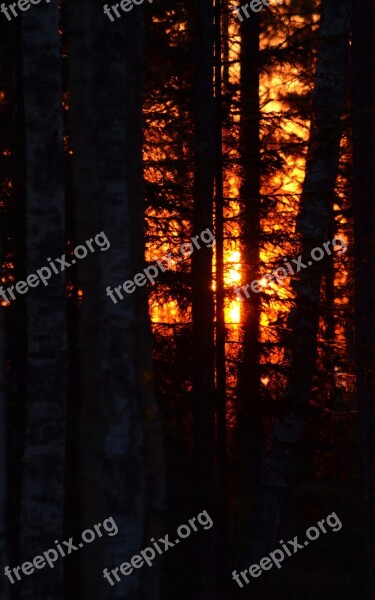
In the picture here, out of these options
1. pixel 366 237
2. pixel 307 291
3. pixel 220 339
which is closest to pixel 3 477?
pixel 220 339

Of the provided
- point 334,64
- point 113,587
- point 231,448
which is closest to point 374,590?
point 231,448

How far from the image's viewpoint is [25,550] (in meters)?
6.76

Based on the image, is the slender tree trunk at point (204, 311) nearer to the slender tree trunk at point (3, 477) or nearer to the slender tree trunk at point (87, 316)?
the slender tree trunk at point (3, 477)

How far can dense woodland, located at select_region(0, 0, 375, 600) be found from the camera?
621cm

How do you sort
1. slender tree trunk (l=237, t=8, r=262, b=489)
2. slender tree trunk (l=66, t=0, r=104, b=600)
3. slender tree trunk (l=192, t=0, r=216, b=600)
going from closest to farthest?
slender tree trunk (l=66, t=0, r=104, b=600)
slender tree trunk (l=192, t=0, r=216, b=600)
slender tree trunk (l=237, t=8, r=262, b=489)

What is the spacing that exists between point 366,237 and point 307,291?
136 cm

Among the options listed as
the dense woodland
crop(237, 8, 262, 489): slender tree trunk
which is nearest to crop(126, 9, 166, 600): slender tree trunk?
the dense woodland

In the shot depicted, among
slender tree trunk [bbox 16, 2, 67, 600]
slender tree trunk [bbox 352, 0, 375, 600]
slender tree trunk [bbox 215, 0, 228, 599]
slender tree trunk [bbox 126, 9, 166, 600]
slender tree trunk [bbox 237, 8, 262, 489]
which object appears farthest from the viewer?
slender tree trunk [bbox 237, 8, 262, 489]

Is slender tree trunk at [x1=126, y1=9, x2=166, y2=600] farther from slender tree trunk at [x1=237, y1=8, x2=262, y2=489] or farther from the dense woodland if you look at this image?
slender tree trunk at [x1=237, y1=8, x2=262, y2=489]

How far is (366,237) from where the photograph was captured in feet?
34.6

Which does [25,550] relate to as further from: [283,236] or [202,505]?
[283,236]

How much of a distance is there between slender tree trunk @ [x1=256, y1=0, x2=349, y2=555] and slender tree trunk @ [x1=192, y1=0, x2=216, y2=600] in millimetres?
1461

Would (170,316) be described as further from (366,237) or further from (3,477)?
(3,477)

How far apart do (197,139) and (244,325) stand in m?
2.70
